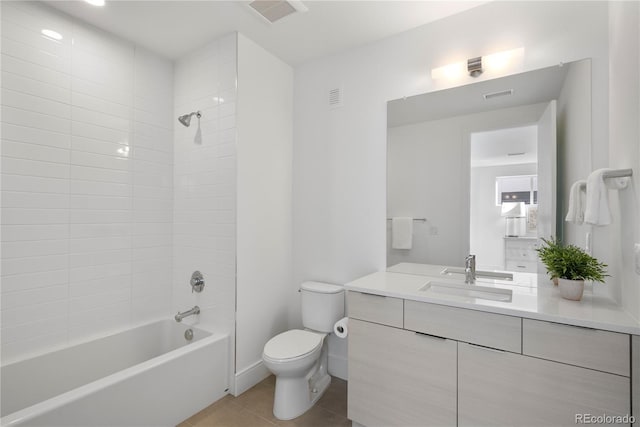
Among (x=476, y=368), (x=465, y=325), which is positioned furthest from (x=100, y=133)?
(x=476, y=368)

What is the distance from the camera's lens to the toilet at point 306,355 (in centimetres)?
185

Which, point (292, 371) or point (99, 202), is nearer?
point (292, 371)

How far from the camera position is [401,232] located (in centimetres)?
209

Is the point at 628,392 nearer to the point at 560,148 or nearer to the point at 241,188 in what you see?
Answer: the point at 560,148

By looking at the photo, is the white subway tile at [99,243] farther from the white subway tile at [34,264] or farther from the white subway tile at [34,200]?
the white subway tile at [34,200]

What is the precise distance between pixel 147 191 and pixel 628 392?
293 cm

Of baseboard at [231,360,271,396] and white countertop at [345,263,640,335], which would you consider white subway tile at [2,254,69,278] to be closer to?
baseboard at [231,360,271,396]

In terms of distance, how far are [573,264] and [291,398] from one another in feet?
5.60

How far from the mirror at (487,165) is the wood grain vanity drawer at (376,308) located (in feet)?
1.77

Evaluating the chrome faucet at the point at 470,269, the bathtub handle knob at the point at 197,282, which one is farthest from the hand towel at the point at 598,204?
the bathtub handle knob at the point at 197,282

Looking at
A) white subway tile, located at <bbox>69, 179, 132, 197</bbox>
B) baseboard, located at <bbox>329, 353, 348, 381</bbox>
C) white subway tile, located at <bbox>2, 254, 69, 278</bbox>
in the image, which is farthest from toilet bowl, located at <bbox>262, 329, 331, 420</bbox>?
white subway tile, located at <bbox>69, 179, 132, 197</bbox>

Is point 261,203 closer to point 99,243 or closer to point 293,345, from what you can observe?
point 293,345

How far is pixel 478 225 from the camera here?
1866 mm

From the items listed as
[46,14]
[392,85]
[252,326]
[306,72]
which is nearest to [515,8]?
[392,85]
